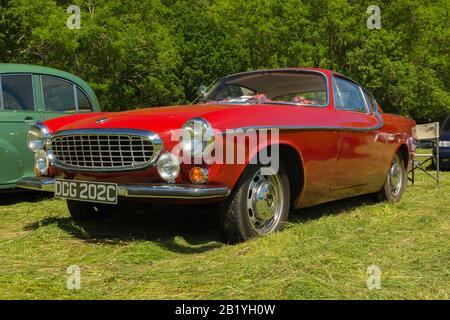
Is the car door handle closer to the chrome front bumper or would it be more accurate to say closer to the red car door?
the chrome front bumper

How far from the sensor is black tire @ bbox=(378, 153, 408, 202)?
633cm

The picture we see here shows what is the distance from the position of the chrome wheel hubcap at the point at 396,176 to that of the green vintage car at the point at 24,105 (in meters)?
4.09

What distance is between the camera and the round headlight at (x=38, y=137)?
15.1 feet

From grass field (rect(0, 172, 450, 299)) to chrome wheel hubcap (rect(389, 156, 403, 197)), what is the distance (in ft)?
2.81

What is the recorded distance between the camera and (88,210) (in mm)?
5082

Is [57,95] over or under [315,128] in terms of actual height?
over

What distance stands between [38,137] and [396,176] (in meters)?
4.25

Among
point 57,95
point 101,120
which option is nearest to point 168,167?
point 101,120

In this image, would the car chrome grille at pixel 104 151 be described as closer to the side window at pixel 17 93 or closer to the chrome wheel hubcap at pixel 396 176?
the side window at pixel 17 93

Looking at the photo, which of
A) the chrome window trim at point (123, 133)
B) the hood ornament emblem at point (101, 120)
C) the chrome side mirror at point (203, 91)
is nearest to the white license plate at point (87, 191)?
the chrome window trim at point (123, 133)

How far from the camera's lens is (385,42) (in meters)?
30.6

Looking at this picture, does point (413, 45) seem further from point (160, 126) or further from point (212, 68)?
point (160, 126)

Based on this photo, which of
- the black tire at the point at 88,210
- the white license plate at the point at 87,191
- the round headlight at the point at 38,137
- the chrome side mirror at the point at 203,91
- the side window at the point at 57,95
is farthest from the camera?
the side window at the point at 57,95

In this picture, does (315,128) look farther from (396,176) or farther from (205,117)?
(396,176)
